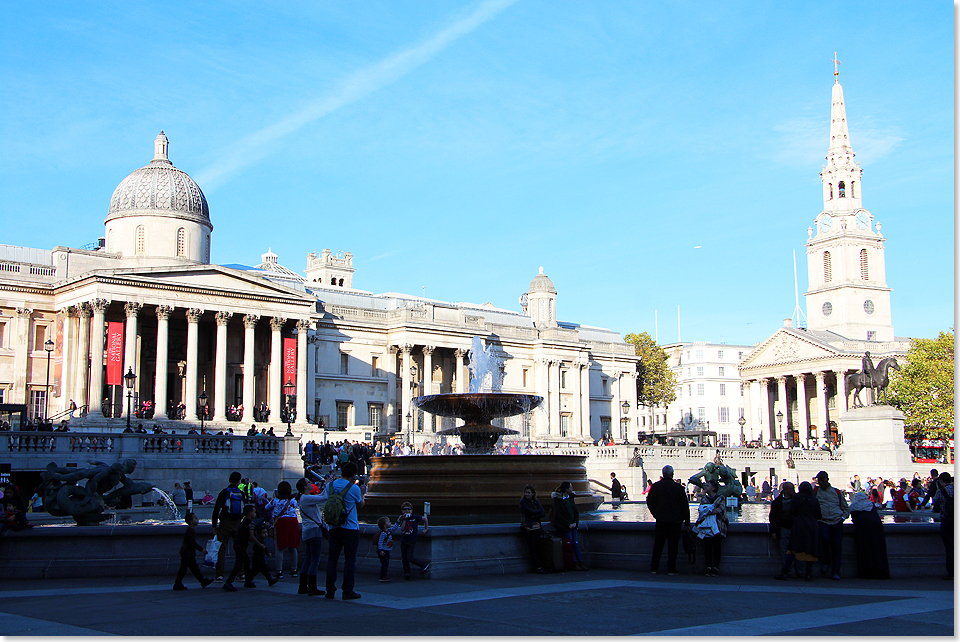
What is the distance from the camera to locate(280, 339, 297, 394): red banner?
57.8 metres

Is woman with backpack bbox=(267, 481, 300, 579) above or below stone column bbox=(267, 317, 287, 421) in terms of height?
below

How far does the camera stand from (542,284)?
84.1m

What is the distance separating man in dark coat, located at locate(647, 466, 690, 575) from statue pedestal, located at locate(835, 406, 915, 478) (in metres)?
32.5

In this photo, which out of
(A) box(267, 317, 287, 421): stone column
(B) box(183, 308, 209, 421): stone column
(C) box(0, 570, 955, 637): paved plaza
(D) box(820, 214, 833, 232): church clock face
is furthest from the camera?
(D) box(820, 214, 833, 232): church clock face

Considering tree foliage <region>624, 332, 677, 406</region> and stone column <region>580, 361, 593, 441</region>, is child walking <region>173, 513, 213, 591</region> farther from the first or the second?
tree foliage <region>624, 332, 677, 406</region>

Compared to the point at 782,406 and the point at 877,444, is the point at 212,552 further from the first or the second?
the point at 782,406

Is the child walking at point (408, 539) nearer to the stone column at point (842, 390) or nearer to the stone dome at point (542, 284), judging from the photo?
the stone dome at point (542, 284)

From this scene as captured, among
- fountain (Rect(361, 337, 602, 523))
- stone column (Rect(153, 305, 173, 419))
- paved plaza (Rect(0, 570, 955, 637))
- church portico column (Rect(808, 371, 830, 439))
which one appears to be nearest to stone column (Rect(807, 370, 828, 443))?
church portico column (Rect(808, 371, 830, 439))

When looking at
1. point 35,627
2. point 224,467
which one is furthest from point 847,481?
point 35,627

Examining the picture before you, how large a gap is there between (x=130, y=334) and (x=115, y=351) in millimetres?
1163

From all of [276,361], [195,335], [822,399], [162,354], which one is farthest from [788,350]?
[162,354]

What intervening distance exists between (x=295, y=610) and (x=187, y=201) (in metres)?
51.1

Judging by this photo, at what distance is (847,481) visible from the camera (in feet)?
153

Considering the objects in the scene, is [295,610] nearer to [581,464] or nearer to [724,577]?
[724,577]
